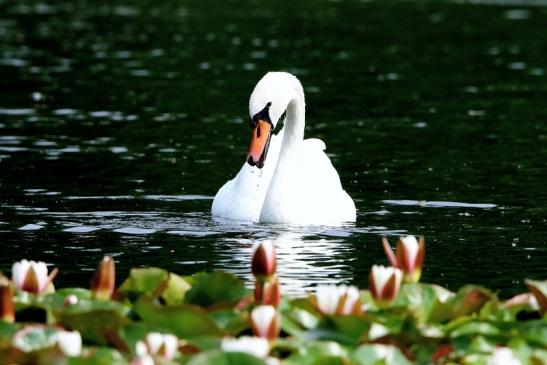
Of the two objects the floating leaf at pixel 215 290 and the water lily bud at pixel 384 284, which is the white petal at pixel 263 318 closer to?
the water lily bud at pixel 384 284

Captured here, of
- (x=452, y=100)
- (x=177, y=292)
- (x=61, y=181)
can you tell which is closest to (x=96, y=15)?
(x=452, y=100)

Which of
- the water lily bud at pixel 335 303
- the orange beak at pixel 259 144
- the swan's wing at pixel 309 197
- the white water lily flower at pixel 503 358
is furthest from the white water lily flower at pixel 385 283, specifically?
the swan's wing at pixel 309 197

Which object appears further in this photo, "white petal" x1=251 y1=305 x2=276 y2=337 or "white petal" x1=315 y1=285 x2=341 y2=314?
"white petal" x1=315 y1=285 x2=341 y2=314

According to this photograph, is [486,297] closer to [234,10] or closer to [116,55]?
[116,55]

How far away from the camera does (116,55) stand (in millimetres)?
36250

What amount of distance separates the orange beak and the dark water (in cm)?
74

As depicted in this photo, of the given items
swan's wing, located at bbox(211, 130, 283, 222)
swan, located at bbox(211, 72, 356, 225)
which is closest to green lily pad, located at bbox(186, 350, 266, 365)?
swan, located at bbox(211, 72, 356, 225)

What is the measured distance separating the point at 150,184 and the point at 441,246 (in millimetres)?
5295

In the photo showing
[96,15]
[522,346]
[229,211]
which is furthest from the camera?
[96,15]

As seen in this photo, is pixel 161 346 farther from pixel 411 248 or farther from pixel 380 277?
pixel 411 248

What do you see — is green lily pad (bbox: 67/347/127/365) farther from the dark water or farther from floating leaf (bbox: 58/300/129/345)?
the dark water

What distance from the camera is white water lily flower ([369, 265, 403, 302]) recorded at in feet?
30.3

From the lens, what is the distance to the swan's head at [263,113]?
15891 millimetres

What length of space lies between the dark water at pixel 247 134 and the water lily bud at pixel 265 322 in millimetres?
4189
